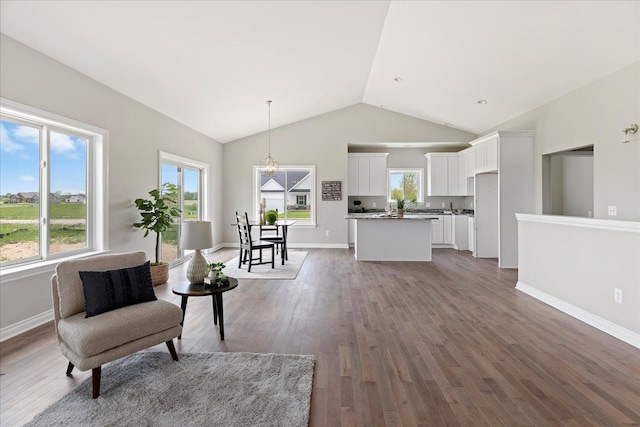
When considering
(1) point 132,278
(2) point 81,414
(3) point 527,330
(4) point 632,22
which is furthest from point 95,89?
(4) point 632,22

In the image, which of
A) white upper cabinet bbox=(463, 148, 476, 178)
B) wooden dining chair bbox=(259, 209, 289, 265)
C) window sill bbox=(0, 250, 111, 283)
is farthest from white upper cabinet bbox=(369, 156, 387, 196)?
window sill bbox=(0, 250, 111, 283)

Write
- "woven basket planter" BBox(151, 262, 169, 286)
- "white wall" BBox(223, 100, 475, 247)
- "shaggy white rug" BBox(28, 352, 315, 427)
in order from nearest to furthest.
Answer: "shaggy white rug" BBox(28, 352, 315, 427) < "woven basket planter" BBox(151, 262, 169, 286) < "white wall" BBox(223, 100, 475, 247)

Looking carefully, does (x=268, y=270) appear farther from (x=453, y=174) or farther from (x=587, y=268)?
(x=453, y=174)

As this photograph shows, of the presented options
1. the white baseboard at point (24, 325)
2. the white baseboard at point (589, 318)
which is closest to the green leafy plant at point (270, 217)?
the white baseboard at point (24, 325)

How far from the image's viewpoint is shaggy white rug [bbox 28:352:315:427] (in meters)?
1.80

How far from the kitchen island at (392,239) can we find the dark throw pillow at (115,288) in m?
4.56

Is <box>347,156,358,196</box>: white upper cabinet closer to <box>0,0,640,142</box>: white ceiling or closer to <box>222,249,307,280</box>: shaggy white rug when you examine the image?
<box>0,0,640,142</box>: white ceiling

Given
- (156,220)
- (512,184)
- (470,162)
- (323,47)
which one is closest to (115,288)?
(156,220)

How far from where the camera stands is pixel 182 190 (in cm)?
654

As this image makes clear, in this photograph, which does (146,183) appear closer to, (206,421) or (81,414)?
(81,414)

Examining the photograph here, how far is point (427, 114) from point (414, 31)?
352 cm

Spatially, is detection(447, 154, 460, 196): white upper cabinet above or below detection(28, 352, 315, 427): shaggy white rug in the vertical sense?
above

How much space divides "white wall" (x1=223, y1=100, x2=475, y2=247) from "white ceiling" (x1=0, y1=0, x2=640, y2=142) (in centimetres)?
172

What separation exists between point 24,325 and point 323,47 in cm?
475
